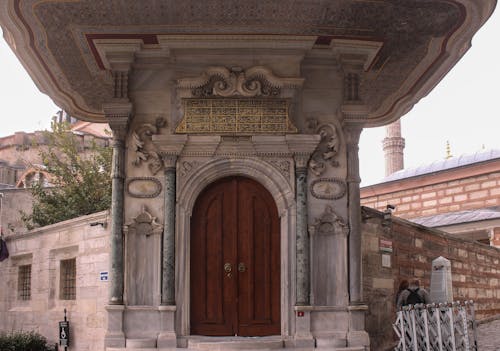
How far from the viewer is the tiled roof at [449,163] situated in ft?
95.9

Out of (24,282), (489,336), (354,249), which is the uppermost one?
(354,249)

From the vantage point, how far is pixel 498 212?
23812mm

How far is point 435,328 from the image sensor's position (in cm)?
1034

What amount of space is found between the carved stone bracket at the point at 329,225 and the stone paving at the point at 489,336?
3985mm

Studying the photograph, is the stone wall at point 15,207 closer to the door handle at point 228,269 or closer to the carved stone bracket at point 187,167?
the carved stone bracket at point 187,167

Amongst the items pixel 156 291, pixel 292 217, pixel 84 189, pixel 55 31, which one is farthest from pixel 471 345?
pixel 84 189

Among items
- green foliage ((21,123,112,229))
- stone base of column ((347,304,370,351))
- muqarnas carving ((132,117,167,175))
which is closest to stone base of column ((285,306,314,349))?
stone base of column ((347,304,370,351))

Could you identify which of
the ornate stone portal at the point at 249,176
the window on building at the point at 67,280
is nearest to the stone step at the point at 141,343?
the ornate stone portal at the point at 249,176

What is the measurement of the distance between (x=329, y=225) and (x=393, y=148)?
33.9m

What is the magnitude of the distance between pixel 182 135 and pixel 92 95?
11.3ft

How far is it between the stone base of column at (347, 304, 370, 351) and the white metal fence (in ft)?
2.72

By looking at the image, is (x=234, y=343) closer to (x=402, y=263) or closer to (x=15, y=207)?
(x=402, y=263)

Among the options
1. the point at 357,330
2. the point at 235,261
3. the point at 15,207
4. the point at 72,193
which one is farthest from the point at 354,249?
the point at 15,207

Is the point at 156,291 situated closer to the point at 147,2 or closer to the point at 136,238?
the point at 136,238
